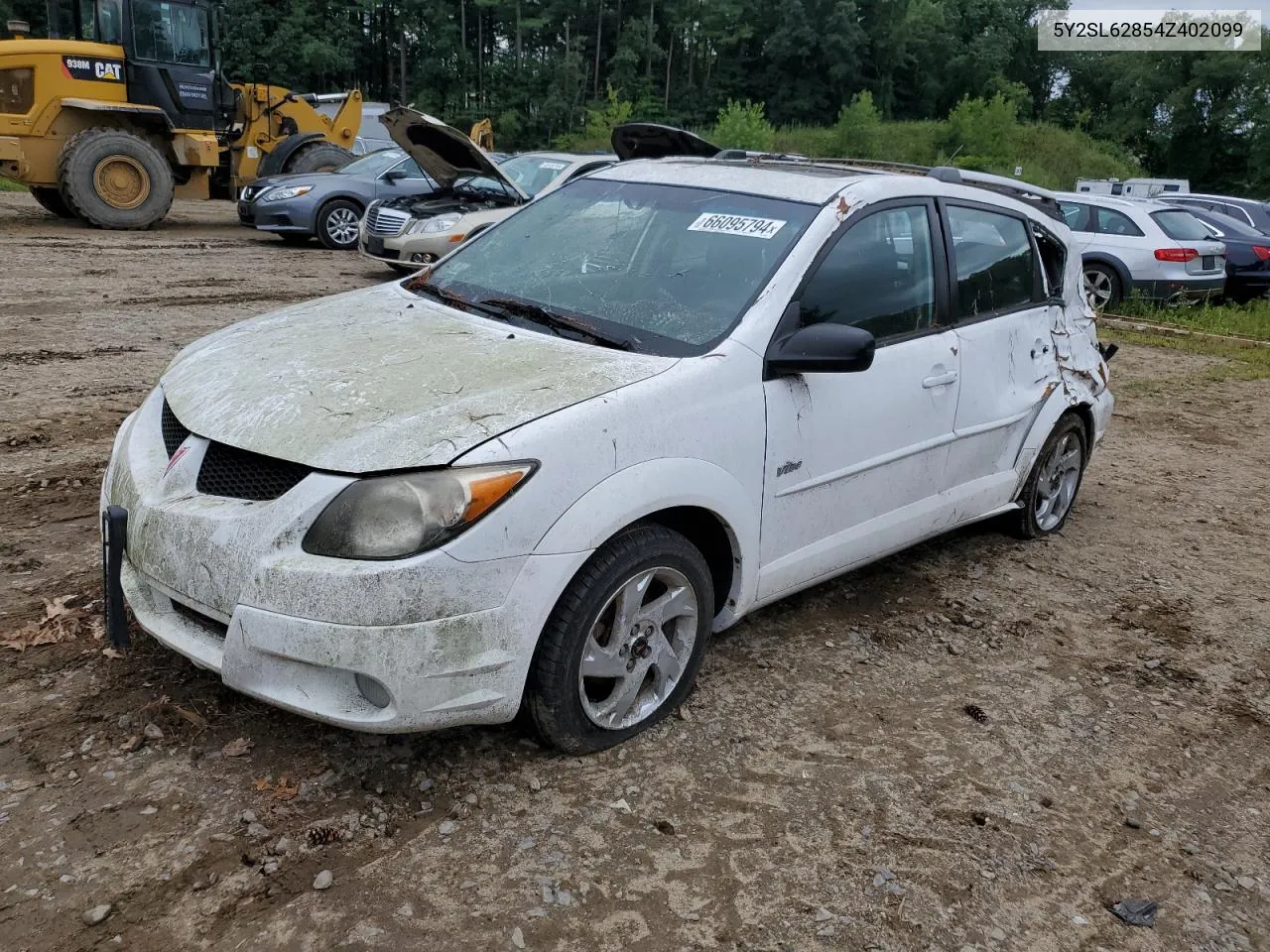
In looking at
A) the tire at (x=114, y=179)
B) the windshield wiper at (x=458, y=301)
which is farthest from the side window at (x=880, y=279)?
the tire at (x=114, y=179)

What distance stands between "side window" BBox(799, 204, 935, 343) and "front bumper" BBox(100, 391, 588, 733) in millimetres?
1476

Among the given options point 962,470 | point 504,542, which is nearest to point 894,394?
point 962,470

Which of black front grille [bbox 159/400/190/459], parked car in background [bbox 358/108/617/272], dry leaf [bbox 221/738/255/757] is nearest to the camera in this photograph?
dry leaf [bbox 221/738/255/757]

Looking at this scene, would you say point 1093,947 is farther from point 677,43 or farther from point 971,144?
point 677,43

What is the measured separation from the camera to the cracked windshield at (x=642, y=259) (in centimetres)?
352

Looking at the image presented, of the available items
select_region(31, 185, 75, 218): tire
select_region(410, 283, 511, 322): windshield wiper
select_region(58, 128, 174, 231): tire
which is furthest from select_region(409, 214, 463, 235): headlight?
select_region(410, 283, 511, 322): windshield wiper

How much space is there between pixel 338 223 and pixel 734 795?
13547mm

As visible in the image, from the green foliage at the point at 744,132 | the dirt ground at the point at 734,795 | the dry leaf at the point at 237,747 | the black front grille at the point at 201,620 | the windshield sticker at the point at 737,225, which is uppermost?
the green foliage at the point at 744,132

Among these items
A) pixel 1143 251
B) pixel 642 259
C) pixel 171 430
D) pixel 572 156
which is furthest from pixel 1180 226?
pixel 171 430

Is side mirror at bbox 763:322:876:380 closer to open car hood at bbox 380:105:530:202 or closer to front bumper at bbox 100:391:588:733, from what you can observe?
front bumper at bbox 100:391:588:733

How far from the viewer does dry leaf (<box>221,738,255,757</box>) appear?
9.82 feet

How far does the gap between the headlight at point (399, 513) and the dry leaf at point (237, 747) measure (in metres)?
0.76

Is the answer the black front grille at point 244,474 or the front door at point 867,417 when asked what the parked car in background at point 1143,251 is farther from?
the black front grille at point 244,474

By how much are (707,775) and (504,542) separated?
1.00 meters
